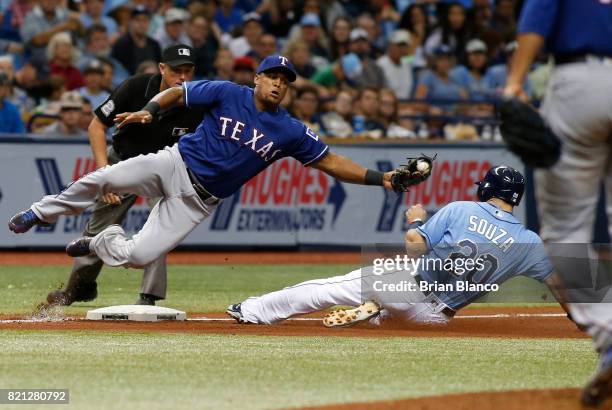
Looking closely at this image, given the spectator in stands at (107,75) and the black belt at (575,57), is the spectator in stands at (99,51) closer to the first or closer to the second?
the spectator in stands at (107,75)

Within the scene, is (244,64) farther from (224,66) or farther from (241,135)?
(241,135)

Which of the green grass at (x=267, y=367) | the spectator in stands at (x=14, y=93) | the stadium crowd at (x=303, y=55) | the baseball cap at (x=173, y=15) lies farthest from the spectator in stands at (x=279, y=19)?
the green grass at (x=267, y=367)

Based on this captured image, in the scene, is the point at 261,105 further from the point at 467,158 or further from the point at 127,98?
the point at 467,158

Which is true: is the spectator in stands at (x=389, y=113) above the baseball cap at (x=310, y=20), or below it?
below

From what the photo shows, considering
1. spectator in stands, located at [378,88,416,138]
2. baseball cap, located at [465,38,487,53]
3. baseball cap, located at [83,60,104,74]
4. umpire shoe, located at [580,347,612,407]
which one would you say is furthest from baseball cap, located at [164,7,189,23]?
umpire shoe, located at [580,347,612,407]

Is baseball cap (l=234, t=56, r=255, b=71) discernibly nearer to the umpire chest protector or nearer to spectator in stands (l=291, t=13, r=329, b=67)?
spectator in stands (l=291, t=13, r=329, b=67)
